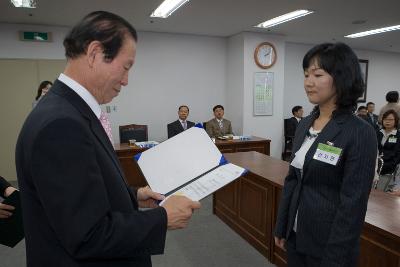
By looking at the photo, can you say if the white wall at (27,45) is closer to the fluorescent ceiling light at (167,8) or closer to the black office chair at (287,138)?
the fluorescent ceiling light at (167,8)

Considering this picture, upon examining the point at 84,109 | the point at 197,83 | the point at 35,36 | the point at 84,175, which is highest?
the point at 35,36

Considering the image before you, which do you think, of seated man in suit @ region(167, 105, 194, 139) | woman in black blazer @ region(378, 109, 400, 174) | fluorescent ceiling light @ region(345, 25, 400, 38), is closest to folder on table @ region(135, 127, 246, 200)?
woman in black blazer @ region(378, 109, 400, 174)

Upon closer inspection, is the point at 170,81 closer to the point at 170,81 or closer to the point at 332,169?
the point at 170,81

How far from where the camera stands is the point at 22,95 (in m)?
5.34

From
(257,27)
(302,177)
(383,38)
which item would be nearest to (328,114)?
(302,177)

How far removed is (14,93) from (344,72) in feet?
18.5

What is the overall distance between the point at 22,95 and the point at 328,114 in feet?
18.0

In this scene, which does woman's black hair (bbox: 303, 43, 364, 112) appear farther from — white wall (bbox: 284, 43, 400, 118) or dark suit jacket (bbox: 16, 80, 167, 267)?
white wall (bbox: 284, 43, 400, 118)

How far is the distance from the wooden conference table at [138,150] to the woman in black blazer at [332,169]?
326 centimetres

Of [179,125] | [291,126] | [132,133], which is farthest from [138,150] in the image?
[291,126]

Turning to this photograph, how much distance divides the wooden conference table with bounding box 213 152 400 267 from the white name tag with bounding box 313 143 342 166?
44cm

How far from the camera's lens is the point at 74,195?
655 millimetres

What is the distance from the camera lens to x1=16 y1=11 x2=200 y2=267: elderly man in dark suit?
2.15 ft

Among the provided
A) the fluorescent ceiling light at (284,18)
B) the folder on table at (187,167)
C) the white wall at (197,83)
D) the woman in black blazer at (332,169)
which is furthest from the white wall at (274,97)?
the folder on table at (187,167)
